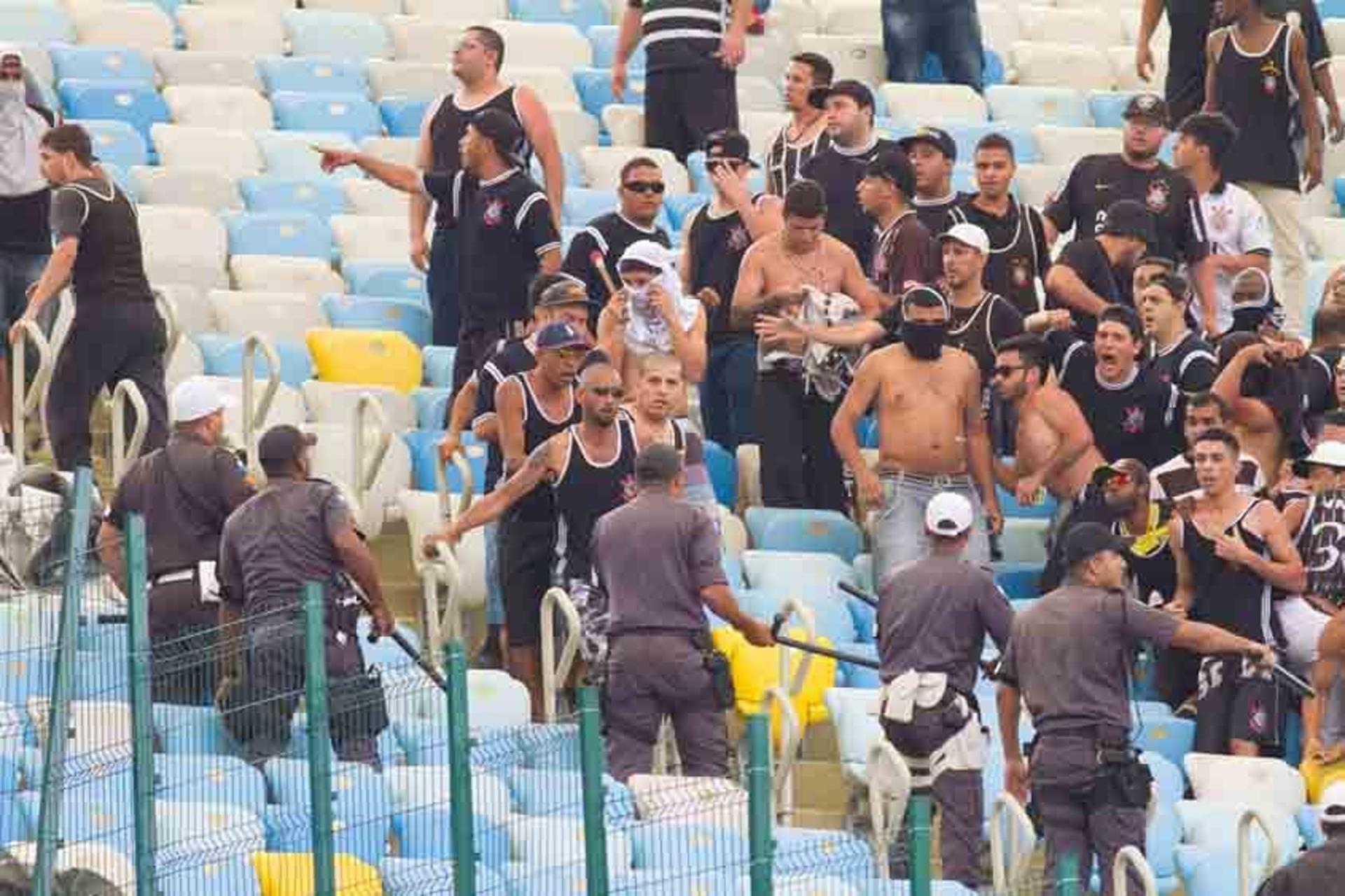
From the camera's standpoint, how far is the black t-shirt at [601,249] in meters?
18.8

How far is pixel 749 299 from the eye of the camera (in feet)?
60.6

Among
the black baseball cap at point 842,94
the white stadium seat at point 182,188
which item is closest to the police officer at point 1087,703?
the black baseball cap at point 842,94

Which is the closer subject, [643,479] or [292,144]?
[643,479]

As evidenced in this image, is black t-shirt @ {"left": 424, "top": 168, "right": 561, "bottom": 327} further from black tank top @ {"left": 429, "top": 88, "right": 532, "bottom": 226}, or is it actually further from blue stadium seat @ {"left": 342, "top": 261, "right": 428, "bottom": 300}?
blue stadium seat @ {"left": 342, "top": 261, "right": 428, "bottom": 300}

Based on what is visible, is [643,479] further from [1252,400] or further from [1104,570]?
[1252,400]

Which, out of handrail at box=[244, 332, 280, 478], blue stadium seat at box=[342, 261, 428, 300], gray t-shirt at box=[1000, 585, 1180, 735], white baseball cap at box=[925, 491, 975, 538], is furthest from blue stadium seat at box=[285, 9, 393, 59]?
gray t-shirt at box=[1000, 585, 1180, 735]

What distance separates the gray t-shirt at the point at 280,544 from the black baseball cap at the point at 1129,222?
5.13 m

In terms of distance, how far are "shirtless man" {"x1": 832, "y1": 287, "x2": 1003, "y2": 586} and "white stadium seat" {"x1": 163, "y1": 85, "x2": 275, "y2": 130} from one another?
17.1ft

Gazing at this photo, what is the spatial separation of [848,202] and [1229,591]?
3204 millimetres

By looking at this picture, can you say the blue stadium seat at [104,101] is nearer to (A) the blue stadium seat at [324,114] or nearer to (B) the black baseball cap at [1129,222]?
(A) the blue stadium seat at [324,114]

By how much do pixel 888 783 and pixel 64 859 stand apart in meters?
3.24

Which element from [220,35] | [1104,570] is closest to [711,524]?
[1104,570]

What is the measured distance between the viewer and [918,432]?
17.7 metres

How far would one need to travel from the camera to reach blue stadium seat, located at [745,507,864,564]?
18078 mm
